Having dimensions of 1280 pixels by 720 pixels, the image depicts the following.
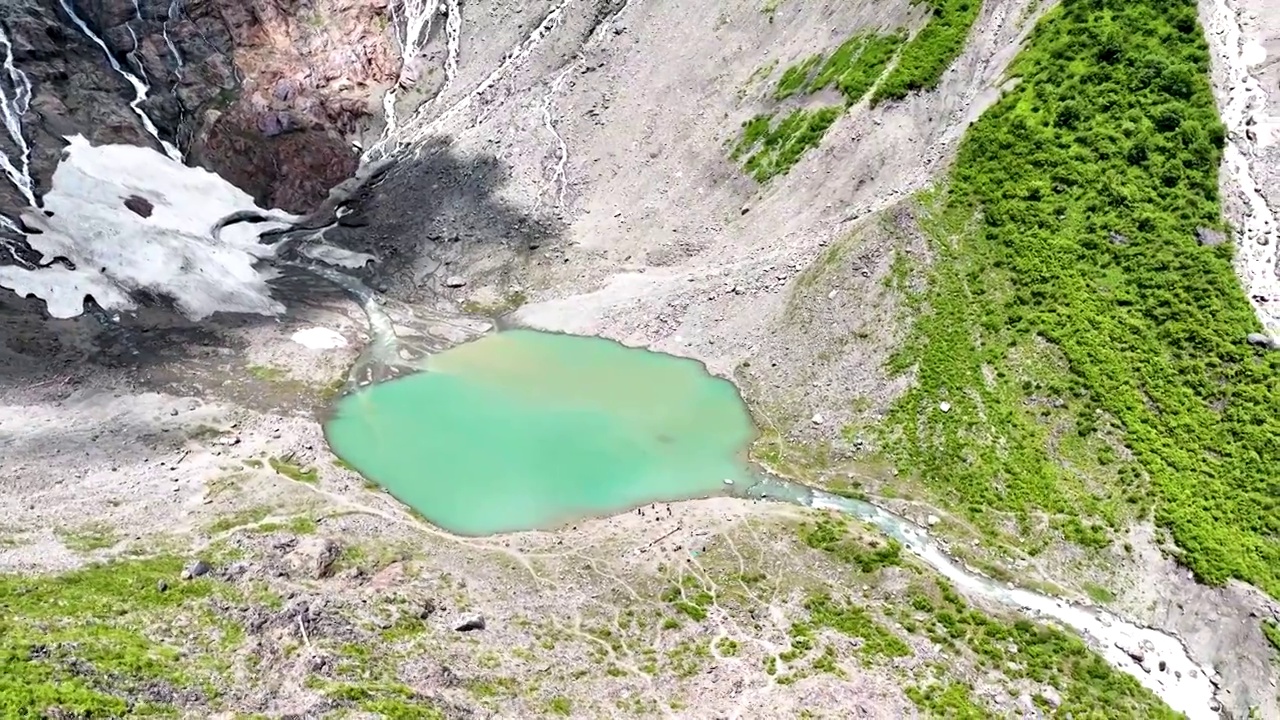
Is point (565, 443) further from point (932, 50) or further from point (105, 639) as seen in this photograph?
point (932, 50)

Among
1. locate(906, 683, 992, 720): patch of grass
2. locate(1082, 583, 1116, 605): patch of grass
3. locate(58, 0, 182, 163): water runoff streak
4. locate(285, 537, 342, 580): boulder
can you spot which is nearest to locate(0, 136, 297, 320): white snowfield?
locate(58, 0, 182, 163): water runoff streak

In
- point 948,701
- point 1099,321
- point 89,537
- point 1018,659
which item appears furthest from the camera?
point 1099,321

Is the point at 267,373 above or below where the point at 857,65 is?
below

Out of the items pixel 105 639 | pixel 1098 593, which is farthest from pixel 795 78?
pixel 105 639

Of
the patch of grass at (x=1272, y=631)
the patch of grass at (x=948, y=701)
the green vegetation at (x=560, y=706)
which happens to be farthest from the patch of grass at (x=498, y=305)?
the patch of grass at (x=1272, y=631)

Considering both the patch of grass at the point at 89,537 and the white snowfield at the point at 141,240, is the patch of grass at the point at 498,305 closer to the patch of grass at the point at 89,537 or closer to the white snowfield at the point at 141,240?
the white snowfield at the point at 141,240

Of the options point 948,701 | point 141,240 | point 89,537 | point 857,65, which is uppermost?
point 857,65
